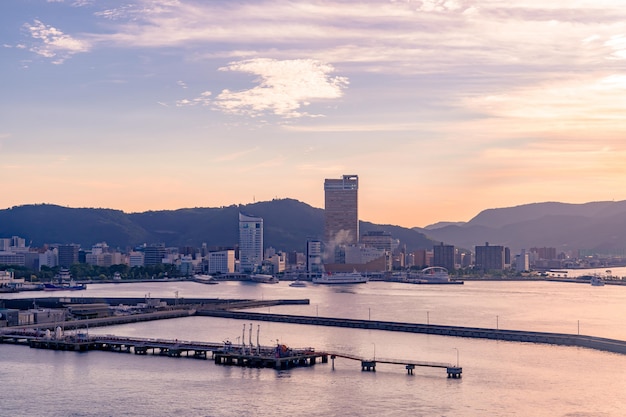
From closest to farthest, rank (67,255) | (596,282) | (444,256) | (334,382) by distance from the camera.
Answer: (334,382) → (596,282) → (67,255) → (444,256)

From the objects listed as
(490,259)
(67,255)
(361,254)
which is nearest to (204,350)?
(361,254)

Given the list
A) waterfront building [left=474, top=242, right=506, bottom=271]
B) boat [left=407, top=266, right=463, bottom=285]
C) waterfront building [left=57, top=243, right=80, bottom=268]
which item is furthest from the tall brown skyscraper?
waterfront building [left=57, top=243, right=80, bottom=268]

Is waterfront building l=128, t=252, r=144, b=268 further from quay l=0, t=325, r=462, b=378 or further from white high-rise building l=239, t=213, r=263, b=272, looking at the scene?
quay l=0, t=325, r=462, b=378

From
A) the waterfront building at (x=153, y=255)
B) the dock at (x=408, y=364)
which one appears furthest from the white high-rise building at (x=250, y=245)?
the dock at (x=408, y=364)

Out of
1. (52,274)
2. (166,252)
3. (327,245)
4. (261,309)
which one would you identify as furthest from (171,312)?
(166,252)

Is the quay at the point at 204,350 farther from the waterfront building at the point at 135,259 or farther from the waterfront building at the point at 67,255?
the waterfront building at the point at 135,259

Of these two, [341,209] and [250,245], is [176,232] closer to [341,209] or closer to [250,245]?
[341,209]
